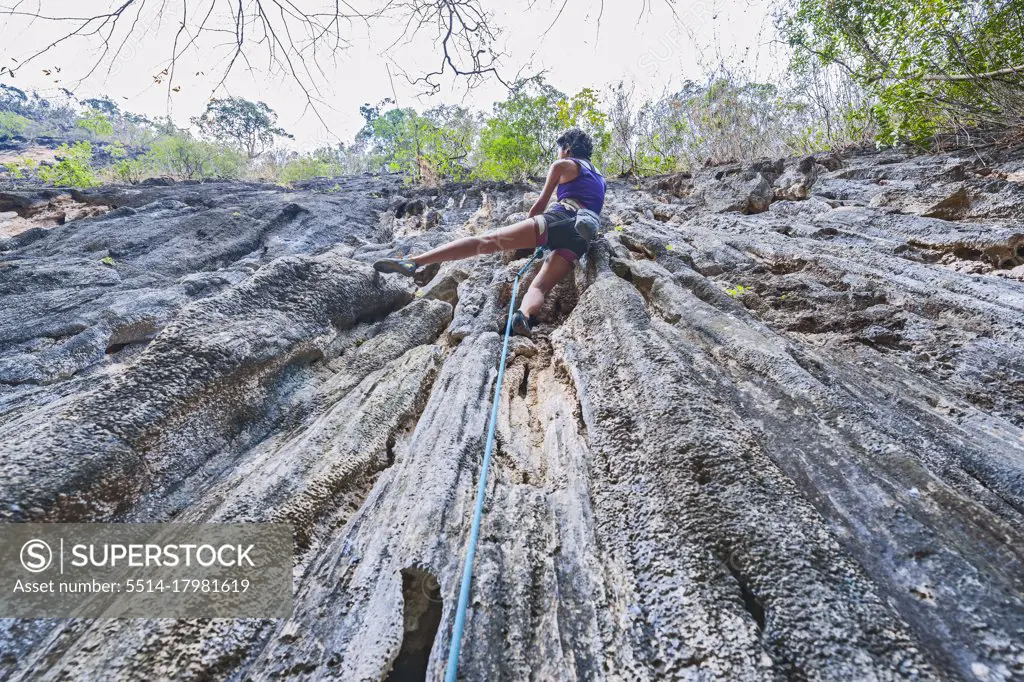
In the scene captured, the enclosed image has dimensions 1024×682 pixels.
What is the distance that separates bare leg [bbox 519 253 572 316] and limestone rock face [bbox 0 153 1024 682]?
0.24m

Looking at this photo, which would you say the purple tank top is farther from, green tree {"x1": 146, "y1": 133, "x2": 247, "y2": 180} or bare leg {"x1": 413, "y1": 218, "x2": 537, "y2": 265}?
green tree {"x1": 146, "y1": 133, "x2": 247, "y2": 180}

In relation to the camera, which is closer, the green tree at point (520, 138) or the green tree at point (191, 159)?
the green tree at point (520, 138)

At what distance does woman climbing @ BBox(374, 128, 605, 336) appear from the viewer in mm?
4754

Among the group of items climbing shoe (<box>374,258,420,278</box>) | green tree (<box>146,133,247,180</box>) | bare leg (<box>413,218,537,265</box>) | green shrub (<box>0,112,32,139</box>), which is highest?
green shrub (<box>0,112,32,139</box>)

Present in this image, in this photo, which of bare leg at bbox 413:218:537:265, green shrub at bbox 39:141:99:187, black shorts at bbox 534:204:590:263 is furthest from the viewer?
green shrub at bbox 39:141:99:187

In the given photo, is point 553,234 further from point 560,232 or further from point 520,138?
point 520,138

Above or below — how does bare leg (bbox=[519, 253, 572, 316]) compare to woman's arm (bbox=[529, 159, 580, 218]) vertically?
below

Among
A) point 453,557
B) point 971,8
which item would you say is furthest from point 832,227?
point 453,557

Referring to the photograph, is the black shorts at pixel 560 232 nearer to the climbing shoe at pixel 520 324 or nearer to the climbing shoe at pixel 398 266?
the climbing shoe at pixel 520 324

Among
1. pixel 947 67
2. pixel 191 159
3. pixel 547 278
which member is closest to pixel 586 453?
pixel 547 278

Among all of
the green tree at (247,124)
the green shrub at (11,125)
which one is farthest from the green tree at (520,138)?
the green shrub at (11,125)

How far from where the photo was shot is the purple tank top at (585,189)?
211 inches

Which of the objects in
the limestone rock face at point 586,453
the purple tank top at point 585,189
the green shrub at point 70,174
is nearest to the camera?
the limestone rock face at point 586,453

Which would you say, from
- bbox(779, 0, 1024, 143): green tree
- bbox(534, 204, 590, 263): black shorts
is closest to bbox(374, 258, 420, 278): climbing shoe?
bbox(534, 204, 590, 263): black shorts
